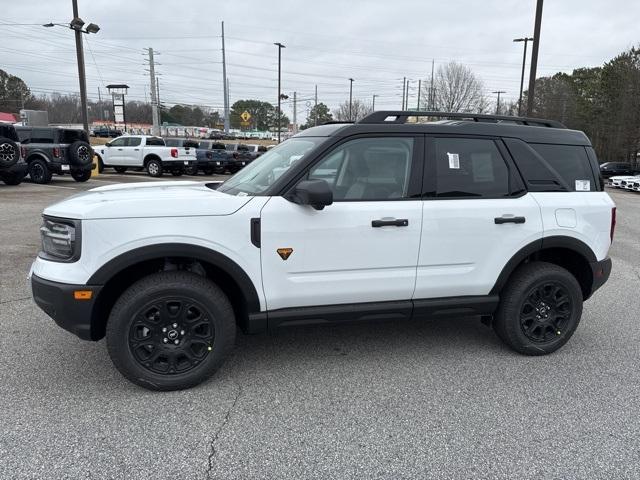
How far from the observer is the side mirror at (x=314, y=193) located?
300cm

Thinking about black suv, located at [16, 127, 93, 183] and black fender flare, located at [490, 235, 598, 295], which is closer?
black fender flare, located at [490, 235, 598, 295]

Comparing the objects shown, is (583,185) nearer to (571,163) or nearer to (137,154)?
(571,163)

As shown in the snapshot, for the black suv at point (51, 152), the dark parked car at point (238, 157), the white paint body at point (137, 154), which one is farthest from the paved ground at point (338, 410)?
the dark parked car at point (238, 157)

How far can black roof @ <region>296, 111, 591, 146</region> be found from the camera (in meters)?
3.52

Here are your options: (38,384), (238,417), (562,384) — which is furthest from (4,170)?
(562,384)

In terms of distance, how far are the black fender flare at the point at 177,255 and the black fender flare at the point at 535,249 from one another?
1.90m

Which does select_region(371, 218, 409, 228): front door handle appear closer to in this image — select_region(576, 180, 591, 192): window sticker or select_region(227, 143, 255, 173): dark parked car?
select_region(576, 180, 591, 192): window sticker

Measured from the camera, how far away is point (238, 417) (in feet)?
9.67

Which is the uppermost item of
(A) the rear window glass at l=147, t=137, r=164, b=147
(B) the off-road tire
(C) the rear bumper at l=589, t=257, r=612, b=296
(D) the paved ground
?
(A) the rear window glass at l=147, t=137, r=164, b=147

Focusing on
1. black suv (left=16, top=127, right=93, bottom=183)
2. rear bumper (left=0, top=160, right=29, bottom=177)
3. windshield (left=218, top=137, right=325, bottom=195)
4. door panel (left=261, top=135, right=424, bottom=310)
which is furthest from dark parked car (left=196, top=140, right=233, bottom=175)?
door panel (left=261, top=135, right=424, bottom=310)

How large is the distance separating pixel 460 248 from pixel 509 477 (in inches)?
63.2

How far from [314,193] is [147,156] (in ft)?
66.5

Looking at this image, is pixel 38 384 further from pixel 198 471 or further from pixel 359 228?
pixel 359 228

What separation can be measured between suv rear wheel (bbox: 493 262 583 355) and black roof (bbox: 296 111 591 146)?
1054 millimetres
